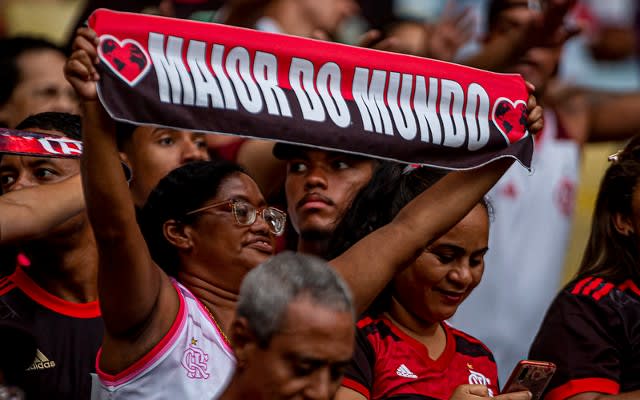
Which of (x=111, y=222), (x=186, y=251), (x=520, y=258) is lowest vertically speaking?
(x=520, y=258)

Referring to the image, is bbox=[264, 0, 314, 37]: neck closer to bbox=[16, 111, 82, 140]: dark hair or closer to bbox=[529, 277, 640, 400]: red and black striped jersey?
bbox=[16, 111, 82, 140]: dark hair

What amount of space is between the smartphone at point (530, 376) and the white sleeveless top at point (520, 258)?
2.39 m

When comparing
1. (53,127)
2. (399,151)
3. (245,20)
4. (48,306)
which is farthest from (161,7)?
(399,151)

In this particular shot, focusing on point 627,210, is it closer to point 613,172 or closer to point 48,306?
point 613,172

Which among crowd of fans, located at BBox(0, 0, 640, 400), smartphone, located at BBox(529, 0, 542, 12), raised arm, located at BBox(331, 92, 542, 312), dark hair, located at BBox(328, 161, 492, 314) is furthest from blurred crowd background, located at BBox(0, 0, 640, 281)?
A: raised arm, located at BBox(331, 92, 542, 312)

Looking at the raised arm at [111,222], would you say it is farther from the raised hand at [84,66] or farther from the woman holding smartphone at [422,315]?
the woman holding smartphone at [422,315]

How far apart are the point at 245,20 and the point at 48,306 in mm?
2239

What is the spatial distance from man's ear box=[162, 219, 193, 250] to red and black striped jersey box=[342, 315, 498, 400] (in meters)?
0.60

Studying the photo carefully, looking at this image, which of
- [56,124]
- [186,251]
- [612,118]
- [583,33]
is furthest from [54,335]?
[583,33]

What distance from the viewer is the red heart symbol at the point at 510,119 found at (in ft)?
11.9

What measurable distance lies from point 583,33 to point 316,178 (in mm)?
5085

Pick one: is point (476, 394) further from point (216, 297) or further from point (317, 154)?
point (317, 154)

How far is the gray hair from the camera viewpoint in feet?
8.84

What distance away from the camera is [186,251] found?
3826 mm
